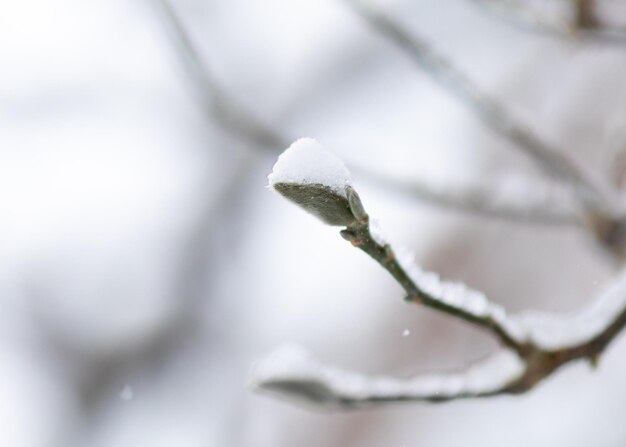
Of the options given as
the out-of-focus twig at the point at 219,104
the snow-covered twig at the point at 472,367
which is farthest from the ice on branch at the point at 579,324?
the out-of-focus twig at the point at 219,104

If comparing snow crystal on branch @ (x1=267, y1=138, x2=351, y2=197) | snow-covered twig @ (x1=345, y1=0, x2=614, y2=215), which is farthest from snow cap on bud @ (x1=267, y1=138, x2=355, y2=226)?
snow-covered twig @ (x1=345, y1=0, x2=614, y2=215)

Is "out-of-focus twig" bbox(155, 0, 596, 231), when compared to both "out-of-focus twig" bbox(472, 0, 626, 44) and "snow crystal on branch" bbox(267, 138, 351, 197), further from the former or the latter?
"snow crystal on branch" bbox(267, 138, 351, 197)

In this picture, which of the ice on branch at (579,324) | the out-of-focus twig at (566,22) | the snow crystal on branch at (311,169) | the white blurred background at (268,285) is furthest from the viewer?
the white blurred background at (268,285)

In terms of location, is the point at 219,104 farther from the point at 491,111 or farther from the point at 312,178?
the point at 312,178

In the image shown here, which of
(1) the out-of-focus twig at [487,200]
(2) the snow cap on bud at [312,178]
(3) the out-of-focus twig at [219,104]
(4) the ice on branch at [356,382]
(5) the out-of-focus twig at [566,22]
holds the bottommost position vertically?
(4) the ice on branch at [356,382]

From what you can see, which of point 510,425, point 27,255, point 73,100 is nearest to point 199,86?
point 510,425

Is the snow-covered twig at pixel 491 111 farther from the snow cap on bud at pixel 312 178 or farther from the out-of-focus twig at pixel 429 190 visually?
the snow cap on bud at pixel 312 178

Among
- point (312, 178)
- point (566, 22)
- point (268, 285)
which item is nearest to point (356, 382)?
point (312, 178)
